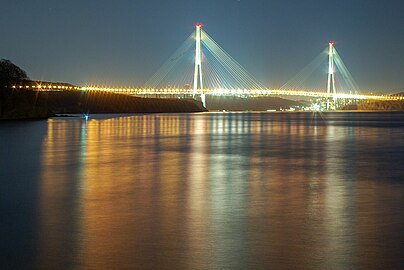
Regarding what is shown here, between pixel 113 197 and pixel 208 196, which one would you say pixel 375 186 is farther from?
pixel 113 197

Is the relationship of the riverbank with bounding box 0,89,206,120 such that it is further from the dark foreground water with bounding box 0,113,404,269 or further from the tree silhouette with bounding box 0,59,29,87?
the dark foreground water with bounding box 0,113,404,269

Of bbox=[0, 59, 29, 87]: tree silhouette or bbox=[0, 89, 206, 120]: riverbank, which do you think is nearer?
bbox=[0, 59, 29, 87]: tree silhouette

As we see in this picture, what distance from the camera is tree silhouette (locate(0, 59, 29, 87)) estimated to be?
166 ft

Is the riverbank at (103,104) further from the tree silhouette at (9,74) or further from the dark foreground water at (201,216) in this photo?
the dark foreground water at (201,216)

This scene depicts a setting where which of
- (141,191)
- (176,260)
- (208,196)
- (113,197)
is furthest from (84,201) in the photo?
(176,260)

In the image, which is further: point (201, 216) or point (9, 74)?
point (9, 74)

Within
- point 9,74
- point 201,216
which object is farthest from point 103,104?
point 201,216

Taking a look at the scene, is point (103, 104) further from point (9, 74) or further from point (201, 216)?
point (201, 216)

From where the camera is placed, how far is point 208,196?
8.02 metres

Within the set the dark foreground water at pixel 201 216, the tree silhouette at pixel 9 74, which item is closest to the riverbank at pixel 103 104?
the tree silhouette at pixel 9 74

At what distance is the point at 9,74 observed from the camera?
51781mm

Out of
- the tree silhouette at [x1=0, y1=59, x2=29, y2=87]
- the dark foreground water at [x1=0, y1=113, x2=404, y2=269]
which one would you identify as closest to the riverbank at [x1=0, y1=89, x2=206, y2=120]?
the tree silhouette at [x1=0, y1=59, x2=29, y2=87]

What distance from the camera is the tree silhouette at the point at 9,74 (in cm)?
5053

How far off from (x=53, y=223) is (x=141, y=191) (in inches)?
97.8
